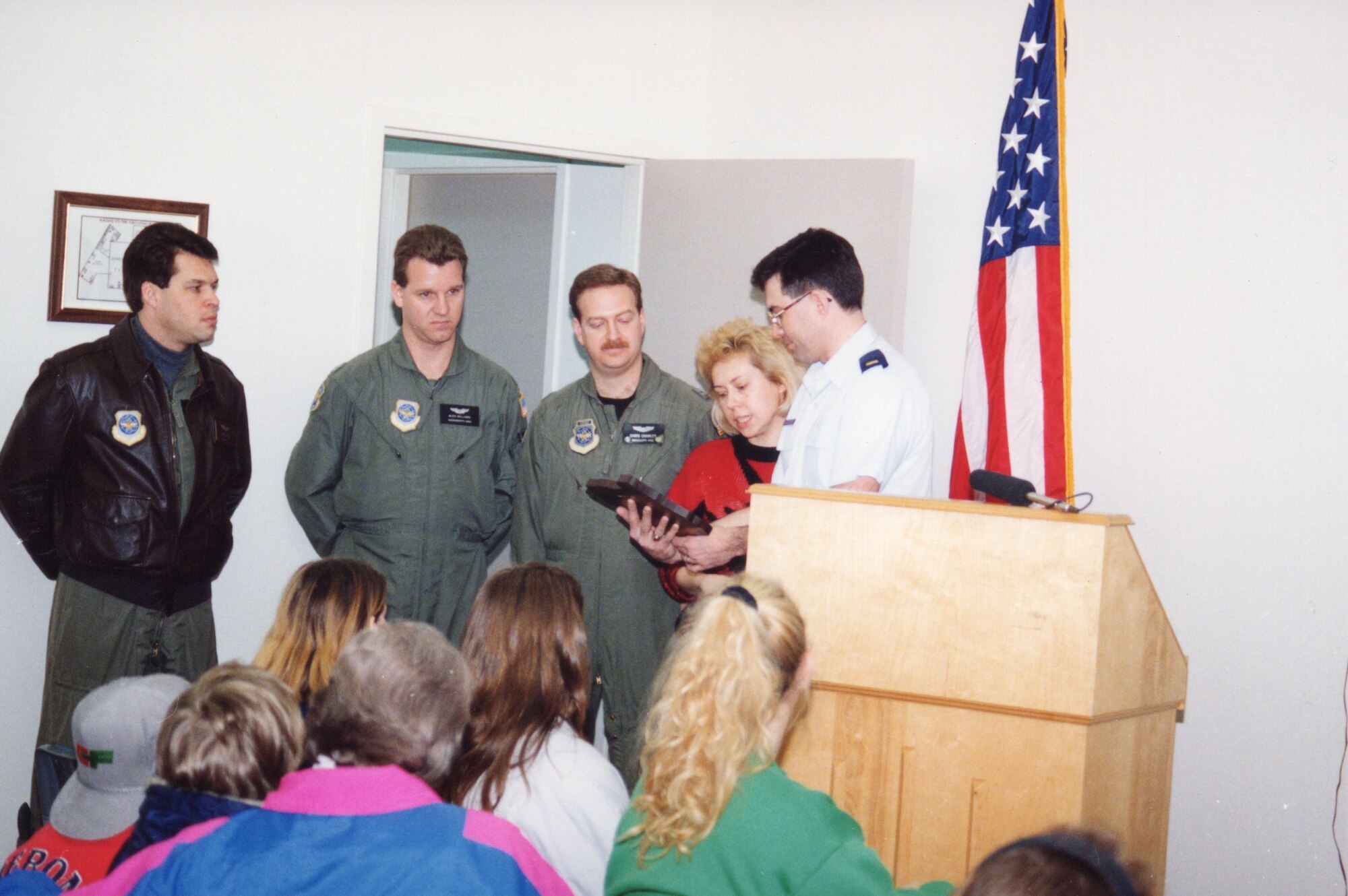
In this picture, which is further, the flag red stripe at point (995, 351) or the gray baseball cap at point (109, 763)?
the flag red stripe at point (995, 351)

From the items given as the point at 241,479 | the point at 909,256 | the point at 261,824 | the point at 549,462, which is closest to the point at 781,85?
the point at 909,256

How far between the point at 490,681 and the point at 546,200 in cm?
333

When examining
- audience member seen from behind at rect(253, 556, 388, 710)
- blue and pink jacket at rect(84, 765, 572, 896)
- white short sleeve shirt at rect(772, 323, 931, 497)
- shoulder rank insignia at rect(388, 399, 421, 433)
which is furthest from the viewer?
shoulder rank insignia at rect(388, 399, 421, 433)

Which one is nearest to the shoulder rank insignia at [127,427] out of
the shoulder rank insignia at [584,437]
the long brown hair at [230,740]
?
the shoulder rank insignia at [584,437]

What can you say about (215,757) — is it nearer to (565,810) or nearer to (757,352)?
(565,810)

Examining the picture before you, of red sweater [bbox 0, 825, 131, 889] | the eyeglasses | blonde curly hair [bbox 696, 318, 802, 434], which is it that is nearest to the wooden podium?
the eyeglasses

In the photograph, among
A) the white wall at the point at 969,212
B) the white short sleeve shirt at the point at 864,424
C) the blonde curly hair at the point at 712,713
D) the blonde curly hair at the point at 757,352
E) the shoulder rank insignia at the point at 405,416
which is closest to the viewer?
the blonde curly hair at the point at 712,713

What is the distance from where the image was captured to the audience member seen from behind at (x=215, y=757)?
1.50 meters

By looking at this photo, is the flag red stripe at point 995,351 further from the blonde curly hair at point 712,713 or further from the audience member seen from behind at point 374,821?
the audience member seen from behind at point 374,821

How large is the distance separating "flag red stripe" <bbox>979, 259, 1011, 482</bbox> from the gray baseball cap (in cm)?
236

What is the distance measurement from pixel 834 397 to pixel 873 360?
0.12 m

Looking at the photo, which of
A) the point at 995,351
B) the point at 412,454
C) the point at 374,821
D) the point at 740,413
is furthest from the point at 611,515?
the point at 374,821

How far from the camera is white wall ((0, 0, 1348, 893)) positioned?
10.6 ft

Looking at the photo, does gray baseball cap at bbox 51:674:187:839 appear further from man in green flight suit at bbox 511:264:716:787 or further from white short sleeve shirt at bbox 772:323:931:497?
man in green flight suit at bbox 511:264:716:787
